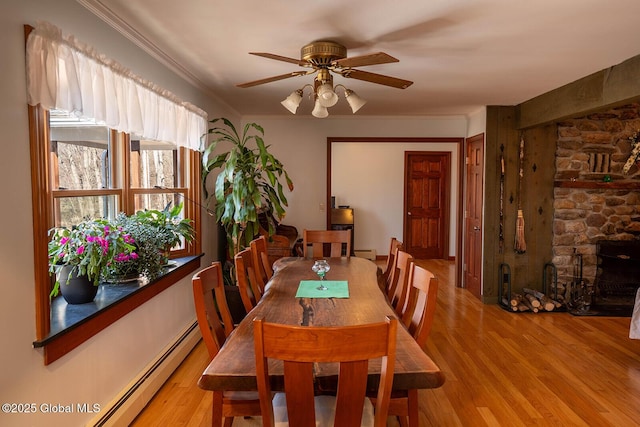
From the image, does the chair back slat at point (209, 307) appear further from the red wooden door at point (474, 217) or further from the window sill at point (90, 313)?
the red wooden door at point (474, 217)

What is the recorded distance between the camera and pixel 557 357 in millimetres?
3291

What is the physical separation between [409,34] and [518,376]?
Result: 252 centimetres

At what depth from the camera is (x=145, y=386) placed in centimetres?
253

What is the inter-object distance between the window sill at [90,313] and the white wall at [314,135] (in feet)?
9.54

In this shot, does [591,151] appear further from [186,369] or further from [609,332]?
[186,369]

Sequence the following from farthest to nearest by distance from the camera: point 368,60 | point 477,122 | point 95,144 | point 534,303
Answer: point 477,122, point 534,303, point 95,144, point 368,60

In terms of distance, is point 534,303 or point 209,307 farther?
point 534,303

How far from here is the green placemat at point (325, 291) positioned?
2213 millimetres

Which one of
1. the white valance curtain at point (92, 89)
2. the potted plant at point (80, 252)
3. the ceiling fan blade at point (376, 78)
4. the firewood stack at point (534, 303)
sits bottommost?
the firewood stack at point (534, 303)

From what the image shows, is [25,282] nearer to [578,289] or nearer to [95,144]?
[95,144]

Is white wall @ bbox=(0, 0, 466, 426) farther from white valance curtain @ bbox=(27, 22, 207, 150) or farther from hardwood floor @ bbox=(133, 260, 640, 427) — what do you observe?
hardwood floor @ bbox=(133, 260, 640, 427)

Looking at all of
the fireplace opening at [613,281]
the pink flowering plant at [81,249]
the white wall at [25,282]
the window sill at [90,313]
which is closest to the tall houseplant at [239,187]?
the window sill at [90,313]

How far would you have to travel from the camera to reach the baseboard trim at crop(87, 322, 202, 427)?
7.08 feet

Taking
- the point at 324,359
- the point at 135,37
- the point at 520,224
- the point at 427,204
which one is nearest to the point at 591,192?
the point at 520,224
